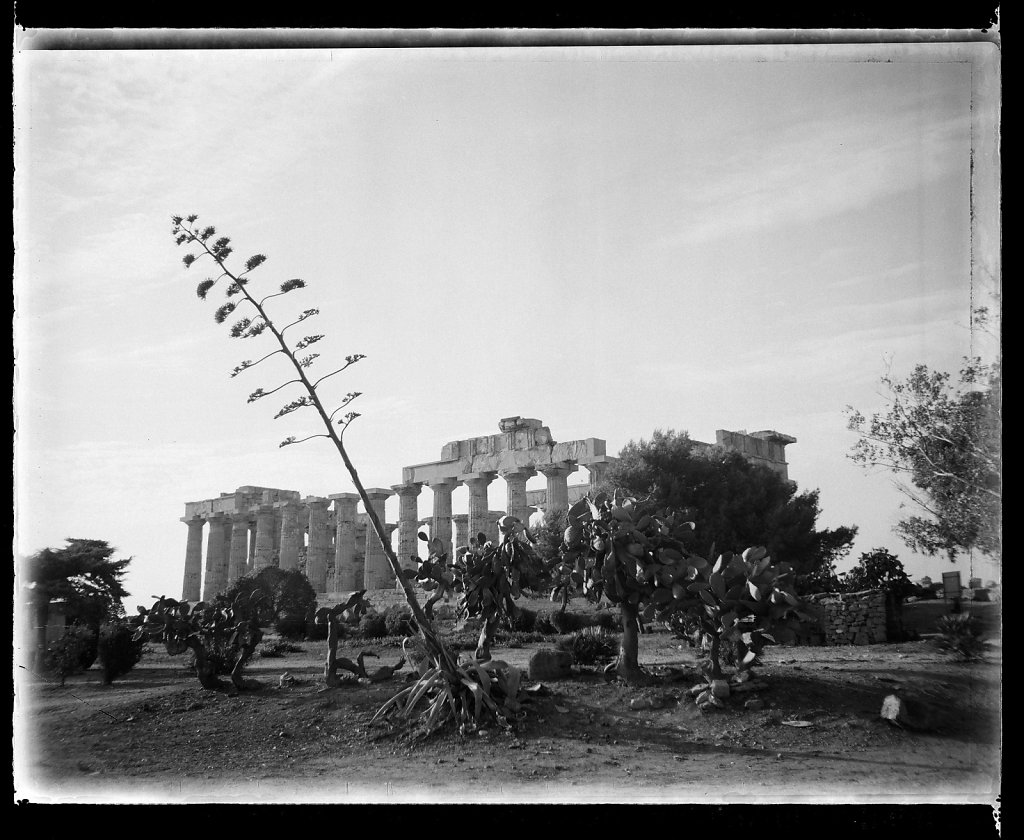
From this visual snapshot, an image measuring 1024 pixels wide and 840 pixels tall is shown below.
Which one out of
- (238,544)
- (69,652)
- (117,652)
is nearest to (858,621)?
(117,652)

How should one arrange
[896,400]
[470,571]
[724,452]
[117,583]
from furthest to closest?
[724,452] → [117,583] → [896,400] → [470,571]

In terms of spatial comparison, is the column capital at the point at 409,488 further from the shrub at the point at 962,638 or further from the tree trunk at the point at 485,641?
the tree trunk at the point at 485,641

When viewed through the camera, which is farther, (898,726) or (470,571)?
(470,571)

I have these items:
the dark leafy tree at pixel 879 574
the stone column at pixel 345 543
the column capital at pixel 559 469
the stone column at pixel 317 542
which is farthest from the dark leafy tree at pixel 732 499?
the stone column at pixel 317 542

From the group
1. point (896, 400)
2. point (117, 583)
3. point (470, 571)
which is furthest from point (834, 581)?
point (117, 583)

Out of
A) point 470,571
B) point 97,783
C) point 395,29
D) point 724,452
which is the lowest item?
point 97,783

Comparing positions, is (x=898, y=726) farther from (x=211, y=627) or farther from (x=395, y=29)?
(x=211, y=627)

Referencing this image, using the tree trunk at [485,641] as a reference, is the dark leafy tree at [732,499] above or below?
above

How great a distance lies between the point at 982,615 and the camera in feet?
39.9

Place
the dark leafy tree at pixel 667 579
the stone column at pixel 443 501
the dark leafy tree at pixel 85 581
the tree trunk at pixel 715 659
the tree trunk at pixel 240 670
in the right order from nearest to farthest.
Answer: the dark leafy tree at pixel 667 579 < the tree trunk at pixel 715 659 < the tree trunk at pixel 240 670 < the dark leafy tree at pixel 85 581 < the stone column at pixel 443 501

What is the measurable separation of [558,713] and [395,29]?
7173 millimetres

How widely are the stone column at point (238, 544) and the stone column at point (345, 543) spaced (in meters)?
6.28

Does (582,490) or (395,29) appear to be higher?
(395,29)

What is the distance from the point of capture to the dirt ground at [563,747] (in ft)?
26.8
